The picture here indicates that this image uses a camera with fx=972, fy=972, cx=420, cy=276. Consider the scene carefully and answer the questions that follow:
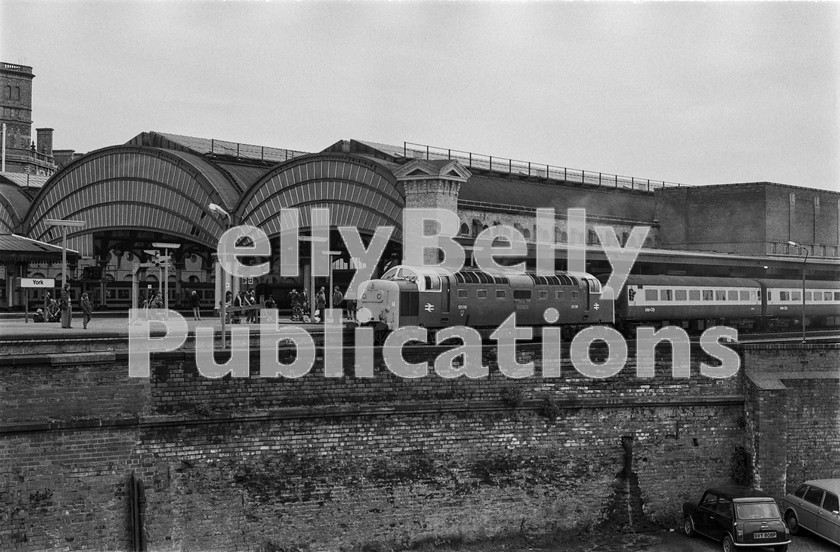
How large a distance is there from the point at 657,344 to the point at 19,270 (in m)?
26.1

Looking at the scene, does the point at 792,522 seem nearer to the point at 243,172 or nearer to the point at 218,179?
the point at 218,179

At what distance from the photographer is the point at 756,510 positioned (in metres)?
20.8

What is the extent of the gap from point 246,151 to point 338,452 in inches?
1478

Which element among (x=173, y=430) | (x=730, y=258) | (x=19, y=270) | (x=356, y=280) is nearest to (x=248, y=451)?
(x=173, y=430)

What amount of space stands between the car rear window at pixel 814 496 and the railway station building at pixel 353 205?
13.8 m

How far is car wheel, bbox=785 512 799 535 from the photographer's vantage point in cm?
2278

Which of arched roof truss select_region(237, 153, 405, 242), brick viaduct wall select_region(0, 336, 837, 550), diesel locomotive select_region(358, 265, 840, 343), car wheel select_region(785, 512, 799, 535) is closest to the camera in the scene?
brick viaduct wall select_region(0, 336, 837, 550)

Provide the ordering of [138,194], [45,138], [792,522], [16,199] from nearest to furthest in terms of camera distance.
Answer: [792,522] < [138,194] < [16,199] < [45,138]

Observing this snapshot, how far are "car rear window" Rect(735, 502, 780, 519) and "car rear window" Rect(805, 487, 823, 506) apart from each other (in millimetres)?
2028

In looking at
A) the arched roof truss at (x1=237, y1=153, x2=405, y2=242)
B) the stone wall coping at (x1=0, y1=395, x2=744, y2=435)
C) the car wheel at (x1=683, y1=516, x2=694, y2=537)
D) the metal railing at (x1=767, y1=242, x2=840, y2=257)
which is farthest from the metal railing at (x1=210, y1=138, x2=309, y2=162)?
the car wheel at (x1=683, y1=516, x2=694, y2=537)

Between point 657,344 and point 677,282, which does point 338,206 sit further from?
point 657,344

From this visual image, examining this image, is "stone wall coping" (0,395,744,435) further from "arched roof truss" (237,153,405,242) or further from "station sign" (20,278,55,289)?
"arched roof truss" (237,153,405,242)

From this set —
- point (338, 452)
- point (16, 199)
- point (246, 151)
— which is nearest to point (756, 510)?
point (338, 452)

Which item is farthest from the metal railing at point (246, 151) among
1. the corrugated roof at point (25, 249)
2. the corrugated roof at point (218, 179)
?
the corrugated roof at point (25, 249)
